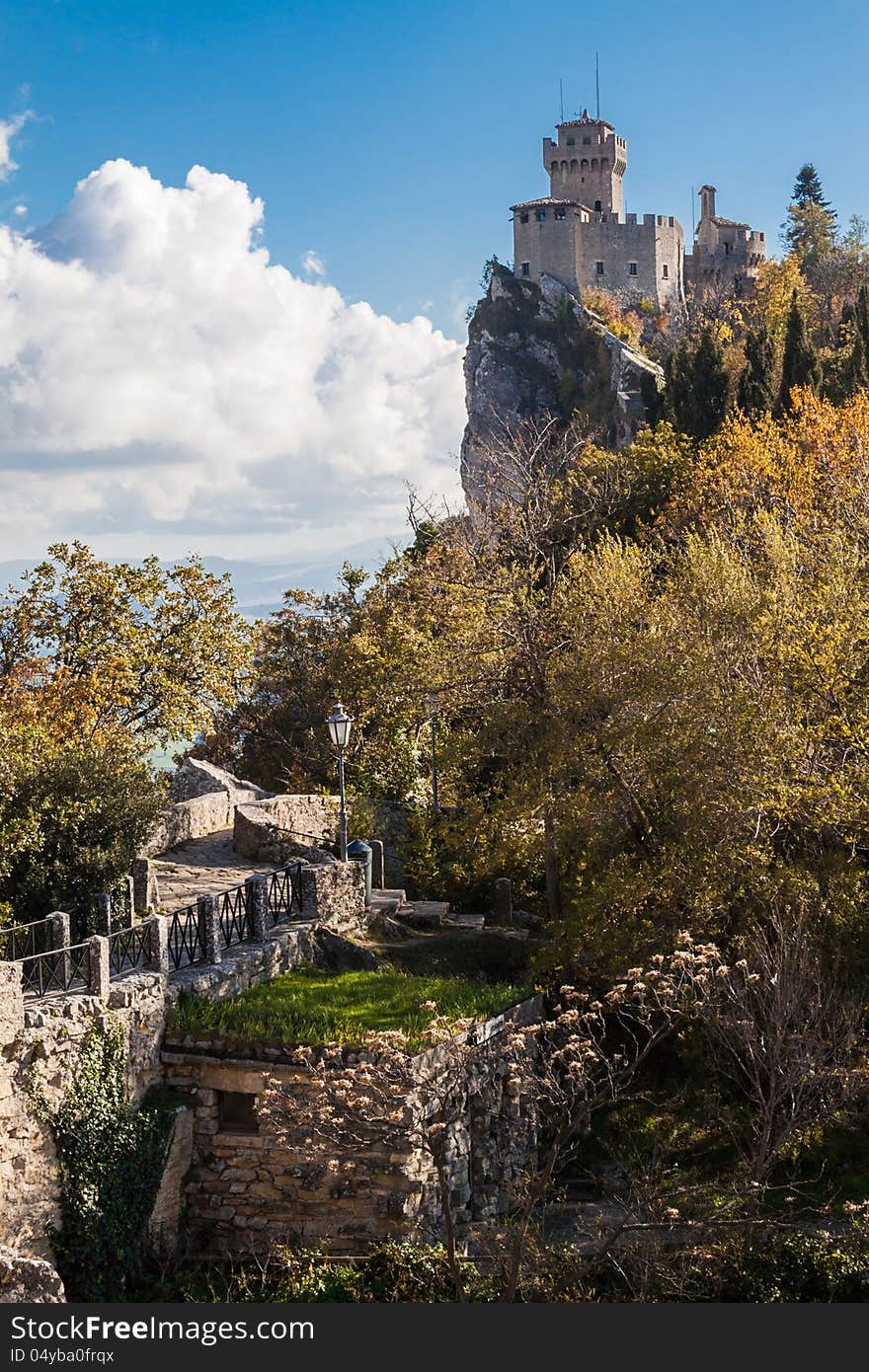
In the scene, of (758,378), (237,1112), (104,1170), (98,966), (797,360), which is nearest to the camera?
(104,1170)

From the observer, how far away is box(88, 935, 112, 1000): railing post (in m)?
13.3

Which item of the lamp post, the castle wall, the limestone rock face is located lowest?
the lamp post

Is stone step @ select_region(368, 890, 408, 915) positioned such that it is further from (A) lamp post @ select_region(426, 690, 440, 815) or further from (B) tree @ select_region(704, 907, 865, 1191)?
(B) tree @ select_region(704, 907, 865, 1191)

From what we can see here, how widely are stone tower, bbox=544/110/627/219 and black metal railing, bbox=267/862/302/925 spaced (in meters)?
82.9

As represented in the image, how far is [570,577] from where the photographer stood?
85.5ft

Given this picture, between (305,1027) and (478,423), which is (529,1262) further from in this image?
(478,423)

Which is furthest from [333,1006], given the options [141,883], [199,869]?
[199,869]

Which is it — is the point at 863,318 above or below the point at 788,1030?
above

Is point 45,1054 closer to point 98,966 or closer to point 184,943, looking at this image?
point 98,966

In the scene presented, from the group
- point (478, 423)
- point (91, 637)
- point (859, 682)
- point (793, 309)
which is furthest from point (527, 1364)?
point (478, 423)

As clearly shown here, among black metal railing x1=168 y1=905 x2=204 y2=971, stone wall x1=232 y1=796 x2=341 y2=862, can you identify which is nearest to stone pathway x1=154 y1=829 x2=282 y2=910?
stone wall x1=232 y1=796 x2=341 y2=862

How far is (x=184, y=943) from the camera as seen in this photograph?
51.1 ft

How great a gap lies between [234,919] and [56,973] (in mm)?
3638

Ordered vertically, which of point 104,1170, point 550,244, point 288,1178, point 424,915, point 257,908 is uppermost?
point 550,244
